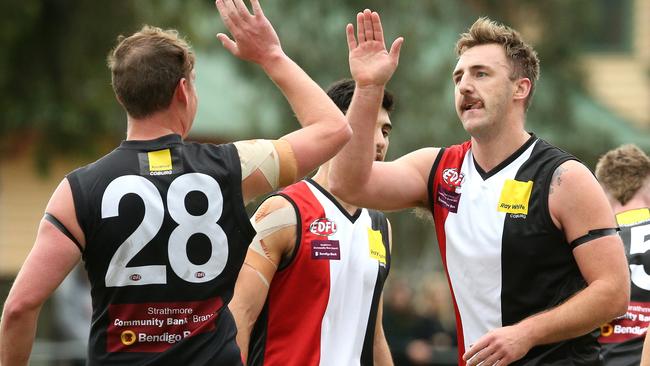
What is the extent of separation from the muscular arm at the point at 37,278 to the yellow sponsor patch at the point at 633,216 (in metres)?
3.78

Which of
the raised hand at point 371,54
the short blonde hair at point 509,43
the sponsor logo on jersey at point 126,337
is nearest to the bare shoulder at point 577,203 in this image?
the short blonde hair at point 509,43

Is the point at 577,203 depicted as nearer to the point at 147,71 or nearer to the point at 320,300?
the point at 320,300

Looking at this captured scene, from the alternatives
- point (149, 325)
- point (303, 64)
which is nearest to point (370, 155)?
point (149, 325)

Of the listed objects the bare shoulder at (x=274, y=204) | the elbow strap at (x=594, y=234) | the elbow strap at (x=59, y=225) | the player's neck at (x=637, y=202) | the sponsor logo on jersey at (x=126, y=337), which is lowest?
the sponsor logo on jersey at (x=126, y=337)

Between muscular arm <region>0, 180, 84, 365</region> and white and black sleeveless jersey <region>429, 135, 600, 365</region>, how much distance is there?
81.9 inches

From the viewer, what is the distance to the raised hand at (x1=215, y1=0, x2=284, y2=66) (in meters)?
5.18

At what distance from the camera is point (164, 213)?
5090 millimetres

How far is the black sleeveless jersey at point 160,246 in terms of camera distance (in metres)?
5.07

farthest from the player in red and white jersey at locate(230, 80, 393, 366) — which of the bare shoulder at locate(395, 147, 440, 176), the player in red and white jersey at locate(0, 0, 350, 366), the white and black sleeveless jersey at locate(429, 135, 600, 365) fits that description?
the player in red and white jersey at locate(0, 0, 350, 366)

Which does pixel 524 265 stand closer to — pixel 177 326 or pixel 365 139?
pixel 365 139

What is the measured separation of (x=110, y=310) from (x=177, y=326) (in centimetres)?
28

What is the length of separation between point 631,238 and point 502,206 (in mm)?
1698

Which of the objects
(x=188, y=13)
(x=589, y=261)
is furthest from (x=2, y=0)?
(x=589, y=261)

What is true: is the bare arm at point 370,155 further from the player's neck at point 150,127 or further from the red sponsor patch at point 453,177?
the player's neck at point 150,127
